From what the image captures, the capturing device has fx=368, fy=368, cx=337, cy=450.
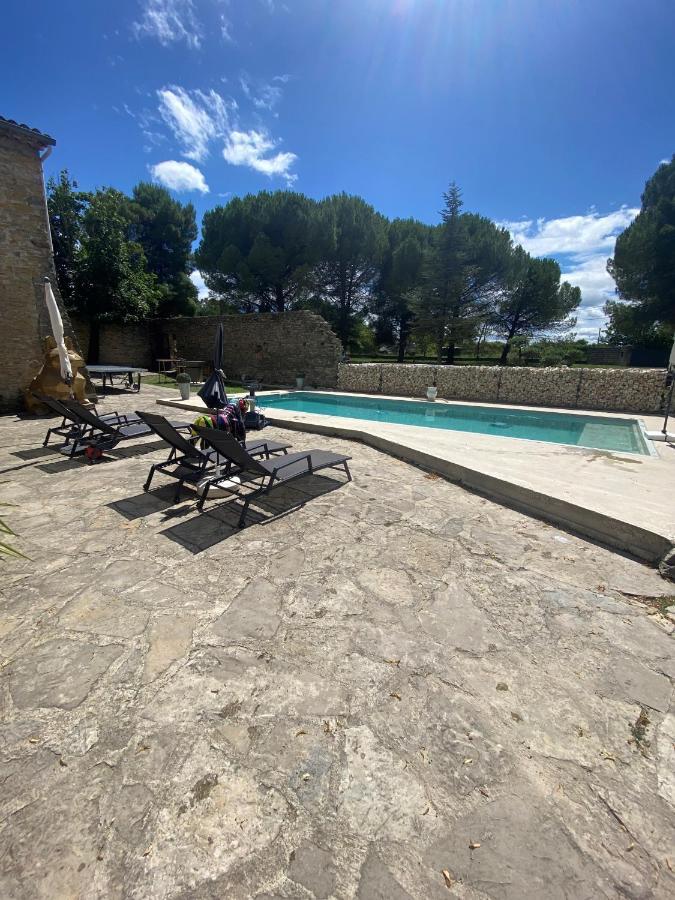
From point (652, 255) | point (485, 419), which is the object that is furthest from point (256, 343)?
point (652, 255)

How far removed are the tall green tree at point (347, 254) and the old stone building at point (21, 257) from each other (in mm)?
15104

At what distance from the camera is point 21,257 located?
362 inches

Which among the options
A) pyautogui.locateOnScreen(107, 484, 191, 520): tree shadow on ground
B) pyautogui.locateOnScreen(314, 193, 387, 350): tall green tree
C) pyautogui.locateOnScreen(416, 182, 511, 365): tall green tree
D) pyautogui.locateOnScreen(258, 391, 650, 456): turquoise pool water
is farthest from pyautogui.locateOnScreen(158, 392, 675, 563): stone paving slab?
pyautogui.locateOnScreen(314, 193, 387, 350): tall green tree

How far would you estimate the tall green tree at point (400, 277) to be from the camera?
23.3 m

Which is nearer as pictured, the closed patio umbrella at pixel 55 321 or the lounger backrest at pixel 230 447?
the lounger backrest at pixel 230 447

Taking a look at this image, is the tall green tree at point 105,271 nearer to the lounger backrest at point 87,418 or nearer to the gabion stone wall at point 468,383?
the lounger backrest at point 87,418

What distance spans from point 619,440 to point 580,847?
9149 millimetres

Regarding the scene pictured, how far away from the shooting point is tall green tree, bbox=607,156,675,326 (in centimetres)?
2023

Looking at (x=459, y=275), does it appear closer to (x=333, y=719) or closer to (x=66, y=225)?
(x=66, y=225)

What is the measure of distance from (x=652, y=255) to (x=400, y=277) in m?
14.2

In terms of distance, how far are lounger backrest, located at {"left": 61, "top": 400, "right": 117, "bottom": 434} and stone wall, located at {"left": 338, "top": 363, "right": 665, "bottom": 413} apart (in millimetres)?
11234

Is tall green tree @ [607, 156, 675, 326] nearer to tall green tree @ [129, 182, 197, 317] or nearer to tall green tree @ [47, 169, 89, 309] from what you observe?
tall green tree @ [129, 182, 197, 317]

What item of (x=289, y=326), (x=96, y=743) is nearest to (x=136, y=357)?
(x=289, y=326)

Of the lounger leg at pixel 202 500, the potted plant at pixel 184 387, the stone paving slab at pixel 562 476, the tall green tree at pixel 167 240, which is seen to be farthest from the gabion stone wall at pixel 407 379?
the tall green tree at pixel 167 240
